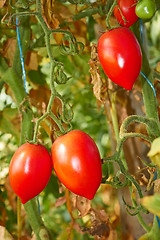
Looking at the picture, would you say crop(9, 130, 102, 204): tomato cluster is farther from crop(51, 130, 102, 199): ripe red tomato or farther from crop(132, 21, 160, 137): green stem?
crop(132, 21, 160, 137): green stem

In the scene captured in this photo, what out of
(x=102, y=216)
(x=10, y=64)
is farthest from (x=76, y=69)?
(x=102, y=216)

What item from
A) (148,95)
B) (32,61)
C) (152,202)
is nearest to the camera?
(152,202)

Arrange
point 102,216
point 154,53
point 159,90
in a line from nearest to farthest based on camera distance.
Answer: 1. point 159,90
2. point 102,216
3. point 154,53

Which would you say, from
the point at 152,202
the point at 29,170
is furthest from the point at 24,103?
the point at 152,202

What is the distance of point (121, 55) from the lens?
583 mm

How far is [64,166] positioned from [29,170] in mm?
63

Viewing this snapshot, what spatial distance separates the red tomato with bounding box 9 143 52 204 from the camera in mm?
589

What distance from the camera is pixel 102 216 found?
957 mm

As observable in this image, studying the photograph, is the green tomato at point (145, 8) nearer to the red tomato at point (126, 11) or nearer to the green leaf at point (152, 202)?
the red tomato at point (126, 11)

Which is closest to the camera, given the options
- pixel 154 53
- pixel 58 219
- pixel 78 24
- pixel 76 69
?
pixel 78 24

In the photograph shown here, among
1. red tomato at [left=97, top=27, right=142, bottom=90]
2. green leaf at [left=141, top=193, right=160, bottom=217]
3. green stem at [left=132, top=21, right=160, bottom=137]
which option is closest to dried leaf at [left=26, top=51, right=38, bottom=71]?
green stem at [left=132, top=21, right=160, bottom=137]

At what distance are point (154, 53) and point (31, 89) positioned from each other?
1574 mm

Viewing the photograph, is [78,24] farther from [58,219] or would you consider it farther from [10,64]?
[58,219]

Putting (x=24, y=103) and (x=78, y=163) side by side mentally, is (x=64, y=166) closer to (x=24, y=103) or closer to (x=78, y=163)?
(x=78, y=163)
